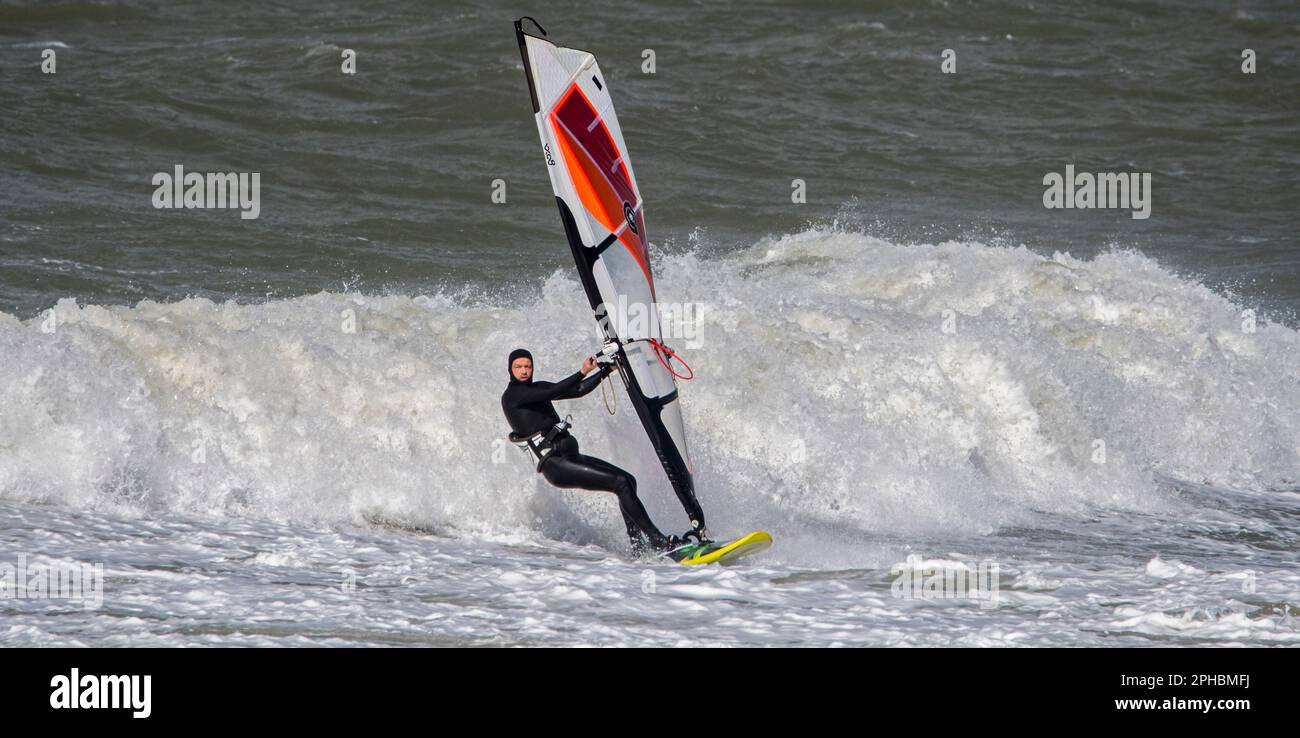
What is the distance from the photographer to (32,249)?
11875 millimetres

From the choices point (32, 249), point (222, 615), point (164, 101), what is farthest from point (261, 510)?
point (164, 101)

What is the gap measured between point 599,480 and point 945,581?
5.88 ft

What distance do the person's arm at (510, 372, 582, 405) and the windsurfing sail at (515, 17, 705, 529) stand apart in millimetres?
360

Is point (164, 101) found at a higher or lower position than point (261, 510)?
higher

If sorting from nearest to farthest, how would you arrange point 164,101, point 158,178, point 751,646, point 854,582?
1. point 751,646
2. point 854,582
3. point 158,178
4. point 164,101

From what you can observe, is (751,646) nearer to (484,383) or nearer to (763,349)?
(484,383)

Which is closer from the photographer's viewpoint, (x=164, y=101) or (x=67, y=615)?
(x=67, y=615)

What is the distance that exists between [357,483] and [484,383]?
1.20 m

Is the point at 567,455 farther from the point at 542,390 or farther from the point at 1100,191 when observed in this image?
the point at 1100,191
